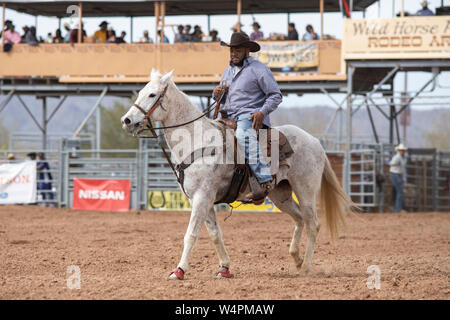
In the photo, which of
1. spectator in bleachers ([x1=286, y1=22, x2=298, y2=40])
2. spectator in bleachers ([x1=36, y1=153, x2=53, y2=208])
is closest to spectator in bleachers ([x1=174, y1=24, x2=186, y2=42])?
spectator in bleachers ([x1=286, y1=22, x2=298, y2=40])

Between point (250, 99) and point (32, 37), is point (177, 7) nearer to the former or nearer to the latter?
point (32, 37)

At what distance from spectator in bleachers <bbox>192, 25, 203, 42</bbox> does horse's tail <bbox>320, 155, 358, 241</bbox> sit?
1550 centimetres

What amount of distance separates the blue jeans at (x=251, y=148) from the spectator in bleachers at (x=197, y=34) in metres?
16.5

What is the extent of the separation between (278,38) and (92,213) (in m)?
8.59

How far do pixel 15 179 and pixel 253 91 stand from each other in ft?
49.4

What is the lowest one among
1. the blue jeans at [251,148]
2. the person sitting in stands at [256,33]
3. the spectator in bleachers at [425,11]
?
the blue jeans at [251,148]

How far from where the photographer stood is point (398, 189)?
19391 millimetres

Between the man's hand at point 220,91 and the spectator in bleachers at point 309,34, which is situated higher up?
Answer: the spectator in bleachers at point 309,34

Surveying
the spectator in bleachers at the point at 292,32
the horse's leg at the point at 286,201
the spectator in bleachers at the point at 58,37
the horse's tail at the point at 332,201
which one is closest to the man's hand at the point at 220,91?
the horse's leg at the point at 286,201

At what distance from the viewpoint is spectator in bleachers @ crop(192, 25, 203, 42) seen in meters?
23.3

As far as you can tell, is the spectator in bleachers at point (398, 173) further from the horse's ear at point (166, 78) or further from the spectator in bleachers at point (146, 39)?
the horse's ear at point (166, 78)

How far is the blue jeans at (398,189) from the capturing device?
63.3 feet

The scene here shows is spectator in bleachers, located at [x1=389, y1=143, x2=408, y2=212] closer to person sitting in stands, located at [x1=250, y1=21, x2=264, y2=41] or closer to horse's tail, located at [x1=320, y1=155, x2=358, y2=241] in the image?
person sitting in stands, located at [x1=250, y1=21, x2=264, y2=41]

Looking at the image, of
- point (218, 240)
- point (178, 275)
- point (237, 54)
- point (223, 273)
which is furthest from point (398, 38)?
point (178, 275)
